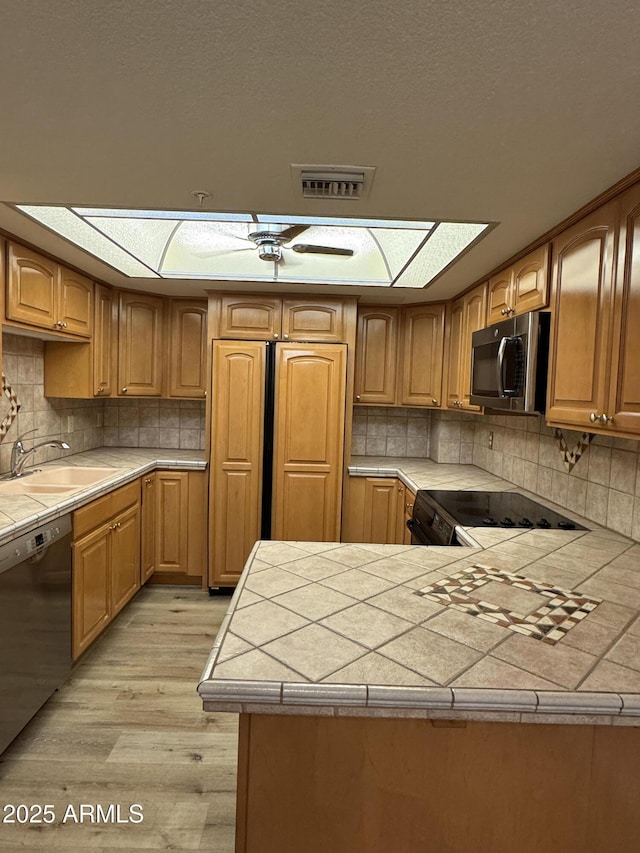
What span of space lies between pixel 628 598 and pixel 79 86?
1.90m

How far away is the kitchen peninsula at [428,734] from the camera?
864 mm

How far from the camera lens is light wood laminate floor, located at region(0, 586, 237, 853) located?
1555 millimetres

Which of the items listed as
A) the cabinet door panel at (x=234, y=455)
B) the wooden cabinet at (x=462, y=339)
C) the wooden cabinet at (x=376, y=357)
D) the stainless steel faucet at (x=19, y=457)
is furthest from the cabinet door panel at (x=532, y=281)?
the stainless steel faucet at (x=19, y=457)

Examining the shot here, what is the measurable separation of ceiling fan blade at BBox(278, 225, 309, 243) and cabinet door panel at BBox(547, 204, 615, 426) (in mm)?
1096

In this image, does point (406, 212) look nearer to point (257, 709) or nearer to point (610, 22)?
point (610, 22)

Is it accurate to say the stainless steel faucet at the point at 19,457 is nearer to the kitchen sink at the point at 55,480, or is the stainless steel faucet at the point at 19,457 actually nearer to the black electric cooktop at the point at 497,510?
the kitchen sink at the point at 55,480

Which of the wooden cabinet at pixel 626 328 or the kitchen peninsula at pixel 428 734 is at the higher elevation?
the wooden cabinet at pixel 626 328

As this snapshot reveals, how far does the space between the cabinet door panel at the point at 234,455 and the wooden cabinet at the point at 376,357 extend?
818 mm

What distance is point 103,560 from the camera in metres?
2.59

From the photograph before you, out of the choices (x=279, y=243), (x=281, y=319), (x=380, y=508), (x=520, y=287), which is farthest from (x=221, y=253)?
(x=380, y=508)

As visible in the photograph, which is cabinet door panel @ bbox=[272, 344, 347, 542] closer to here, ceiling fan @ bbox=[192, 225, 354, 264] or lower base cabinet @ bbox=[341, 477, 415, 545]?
lower base cabinet @ bbox=[341, 477, 415, 545]

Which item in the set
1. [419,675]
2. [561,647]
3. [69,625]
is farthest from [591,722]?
[69,625]

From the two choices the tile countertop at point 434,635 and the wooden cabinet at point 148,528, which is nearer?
the tile countertop at point 434,635

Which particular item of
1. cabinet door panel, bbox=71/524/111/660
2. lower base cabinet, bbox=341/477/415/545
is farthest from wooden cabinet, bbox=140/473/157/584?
lower base cabinet, bbox=341/477/415/545
